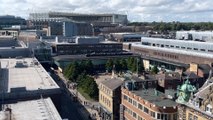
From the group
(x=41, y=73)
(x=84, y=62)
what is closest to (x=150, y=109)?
(x=41, y=73)

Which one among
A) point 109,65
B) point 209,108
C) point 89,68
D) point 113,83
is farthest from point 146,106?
point 109,65

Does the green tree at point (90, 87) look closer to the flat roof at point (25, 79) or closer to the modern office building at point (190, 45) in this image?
the flat roof at point (25, 79)

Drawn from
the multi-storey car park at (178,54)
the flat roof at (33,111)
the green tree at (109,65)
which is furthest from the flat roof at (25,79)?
the multi-storey car park at (178,54)

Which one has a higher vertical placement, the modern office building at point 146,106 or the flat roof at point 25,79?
the flat roof at point 25,79

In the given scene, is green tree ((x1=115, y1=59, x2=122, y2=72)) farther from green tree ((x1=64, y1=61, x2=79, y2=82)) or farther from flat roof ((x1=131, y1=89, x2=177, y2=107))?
flat roof ((x1=131, y1=89, x2=177, y2=107))

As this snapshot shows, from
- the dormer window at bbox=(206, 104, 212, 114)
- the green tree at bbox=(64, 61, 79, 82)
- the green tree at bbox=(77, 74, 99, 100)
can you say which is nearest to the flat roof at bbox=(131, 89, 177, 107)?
the dormer window at bbox=(206, 104, 212, 114)

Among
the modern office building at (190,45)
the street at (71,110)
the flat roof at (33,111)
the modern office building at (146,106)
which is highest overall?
the modern office building at (190,45)

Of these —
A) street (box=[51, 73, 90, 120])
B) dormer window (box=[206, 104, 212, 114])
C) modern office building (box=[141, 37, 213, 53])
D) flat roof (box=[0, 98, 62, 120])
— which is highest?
modern office building (box=[141, 37, 213, 53])
